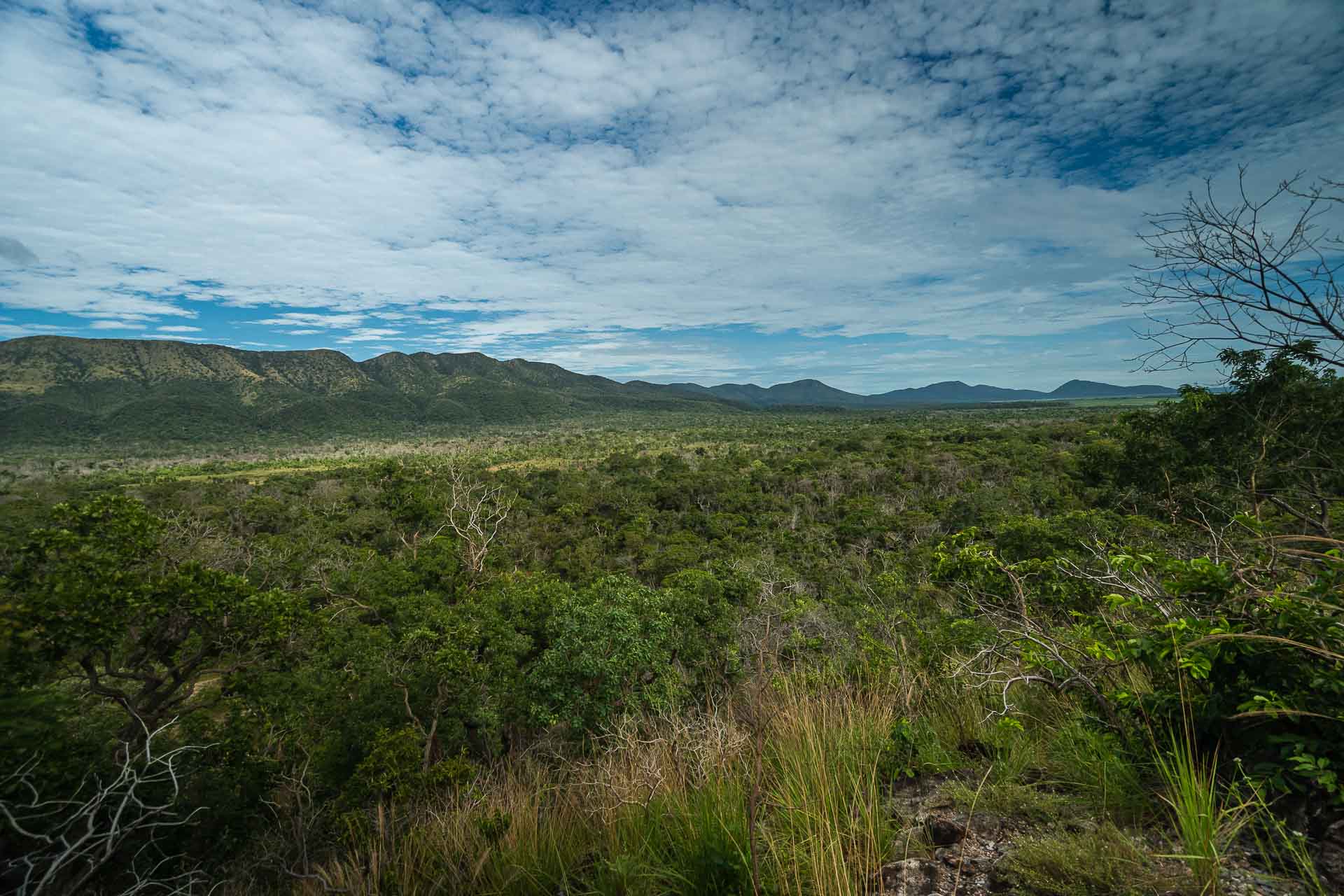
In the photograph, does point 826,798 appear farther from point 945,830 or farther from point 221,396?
point 221,396

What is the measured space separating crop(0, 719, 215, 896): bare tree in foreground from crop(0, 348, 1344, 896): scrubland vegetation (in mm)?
106

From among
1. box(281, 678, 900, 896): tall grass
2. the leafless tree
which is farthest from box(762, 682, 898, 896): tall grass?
the leafless tree

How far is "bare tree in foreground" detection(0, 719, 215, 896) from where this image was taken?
3.16 metres

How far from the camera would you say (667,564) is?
2711 cm

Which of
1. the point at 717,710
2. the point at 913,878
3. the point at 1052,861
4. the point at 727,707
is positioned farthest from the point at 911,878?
the point at 717,710

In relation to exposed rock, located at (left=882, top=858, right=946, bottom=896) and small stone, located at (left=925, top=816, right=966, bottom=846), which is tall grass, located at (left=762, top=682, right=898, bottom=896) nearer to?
exposed rock, located at (left=882, top=858, right=946, bottom=896)

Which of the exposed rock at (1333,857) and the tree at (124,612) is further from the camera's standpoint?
the tree at (124,612)

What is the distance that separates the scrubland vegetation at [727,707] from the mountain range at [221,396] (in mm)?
131626

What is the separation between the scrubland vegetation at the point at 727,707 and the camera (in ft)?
7.68

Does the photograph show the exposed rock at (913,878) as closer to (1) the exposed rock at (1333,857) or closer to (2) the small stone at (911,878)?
(2) the small stone at (911,878)

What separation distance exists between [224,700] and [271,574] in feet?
40.5

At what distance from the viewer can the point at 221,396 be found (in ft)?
469

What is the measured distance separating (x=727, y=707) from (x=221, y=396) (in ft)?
607

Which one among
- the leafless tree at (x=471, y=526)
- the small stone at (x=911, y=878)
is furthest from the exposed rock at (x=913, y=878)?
the leafless tree at (x=471, y=526)
